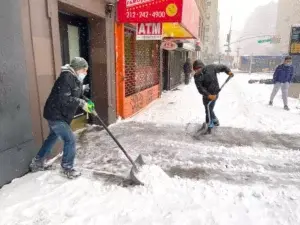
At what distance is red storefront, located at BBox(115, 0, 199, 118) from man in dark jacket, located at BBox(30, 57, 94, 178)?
10.7 ft

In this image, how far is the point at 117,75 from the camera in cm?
729

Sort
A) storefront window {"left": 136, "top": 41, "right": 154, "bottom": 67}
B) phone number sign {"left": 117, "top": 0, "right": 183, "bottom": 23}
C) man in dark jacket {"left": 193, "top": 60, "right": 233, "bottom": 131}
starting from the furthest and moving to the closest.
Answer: storefront window {"left": 136, "top": 41, "right": 154, "bottom": 67}, phone number sign {"left": 117, "top": 0, "right": 183, "bottom": 23}, man in dark jacket {"left": 193, "top": 60, "right": 233, "bottom": 131}

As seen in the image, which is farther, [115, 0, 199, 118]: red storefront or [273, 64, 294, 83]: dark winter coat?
[273, 64, 294, 83]: dark winter coat

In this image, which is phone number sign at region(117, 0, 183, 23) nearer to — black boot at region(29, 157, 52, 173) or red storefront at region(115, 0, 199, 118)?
red storefront at region(115, 0, 199, 118)

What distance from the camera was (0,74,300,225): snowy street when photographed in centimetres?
309

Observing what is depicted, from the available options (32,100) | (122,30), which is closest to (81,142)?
(32,100)

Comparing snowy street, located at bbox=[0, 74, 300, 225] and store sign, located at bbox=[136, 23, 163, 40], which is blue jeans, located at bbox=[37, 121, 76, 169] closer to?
snowy street, located at bbox=[0, 74, 300, 225]

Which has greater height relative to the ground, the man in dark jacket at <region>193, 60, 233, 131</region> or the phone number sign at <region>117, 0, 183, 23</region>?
the phone number sign at <region>117, 0, 183, 23</region>

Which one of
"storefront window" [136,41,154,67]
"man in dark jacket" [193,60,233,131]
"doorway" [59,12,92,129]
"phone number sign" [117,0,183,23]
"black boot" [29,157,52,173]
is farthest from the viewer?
"storefront window" [136,41,154,67]

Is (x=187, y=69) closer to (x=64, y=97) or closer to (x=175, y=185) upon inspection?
(x=175, y=185)

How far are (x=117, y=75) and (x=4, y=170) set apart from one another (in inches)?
164

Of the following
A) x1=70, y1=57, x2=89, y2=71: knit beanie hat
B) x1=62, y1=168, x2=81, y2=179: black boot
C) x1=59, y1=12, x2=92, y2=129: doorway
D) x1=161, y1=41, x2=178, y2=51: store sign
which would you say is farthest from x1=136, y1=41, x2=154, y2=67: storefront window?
x1=62, y1=168, x2=81, y2=179: black boot

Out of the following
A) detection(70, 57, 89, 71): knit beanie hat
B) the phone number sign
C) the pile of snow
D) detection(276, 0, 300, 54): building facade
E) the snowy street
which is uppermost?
detection(276, 0, 300, 54): building facade

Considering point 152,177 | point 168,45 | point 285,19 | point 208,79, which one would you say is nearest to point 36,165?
point 152,177
